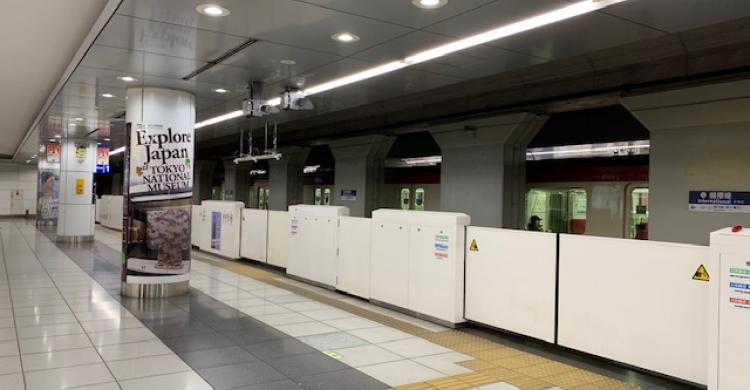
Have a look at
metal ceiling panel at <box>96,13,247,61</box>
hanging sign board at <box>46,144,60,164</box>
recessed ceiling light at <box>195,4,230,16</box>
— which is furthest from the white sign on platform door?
recessed ceiling light at <box>195,4,230,16</box>

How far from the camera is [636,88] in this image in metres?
7.59

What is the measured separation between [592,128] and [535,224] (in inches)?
91.6

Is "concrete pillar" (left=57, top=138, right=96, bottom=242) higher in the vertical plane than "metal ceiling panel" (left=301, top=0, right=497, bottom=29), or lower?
lower

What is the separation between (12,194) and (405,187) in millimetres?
24538

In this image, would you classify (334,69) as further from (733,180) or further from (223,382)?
(733,180)

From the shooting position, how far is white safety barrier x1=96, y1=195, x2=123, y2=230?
797 inches

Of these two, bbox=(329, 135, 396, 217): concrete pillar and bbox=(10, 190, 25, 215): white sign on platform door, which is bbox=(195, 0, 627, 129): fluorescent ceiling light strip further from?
bbox=(10, 190, 25, 215): white sign on platform door

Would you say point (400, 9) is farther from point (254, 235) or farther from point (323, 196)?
point (323, 196)

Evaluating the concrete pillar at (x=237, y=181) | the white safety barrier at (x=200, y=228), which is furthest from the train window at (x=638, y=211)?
the concrete pillar at (x=237, y=181)

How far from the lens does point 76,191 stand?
49.5ft

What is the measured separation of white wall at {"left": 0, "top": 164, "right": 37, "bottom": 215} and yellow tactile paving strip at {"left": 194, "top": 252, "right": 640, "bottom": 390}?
30447mm

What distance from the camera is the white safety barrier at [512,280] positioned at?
16.8 ft

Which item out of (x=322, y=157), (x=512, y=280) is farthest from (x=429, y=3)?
(x=322, y=157)

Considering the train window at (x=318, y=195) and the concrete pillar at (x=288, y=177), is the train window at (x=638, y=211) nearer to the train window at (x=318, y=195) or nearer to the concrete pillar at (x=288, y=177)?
the concrete pillar at (x=288, y=177)
